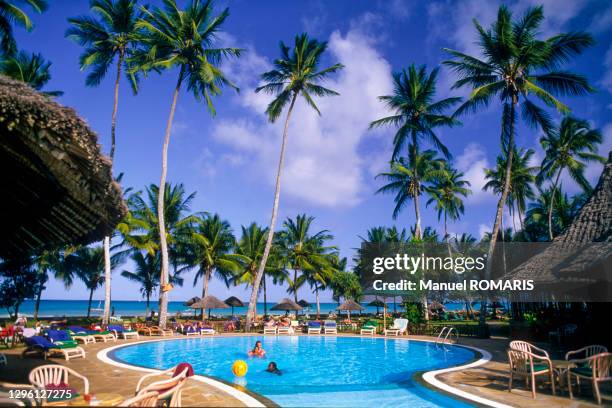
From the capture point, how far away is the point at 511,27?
19.2 meters

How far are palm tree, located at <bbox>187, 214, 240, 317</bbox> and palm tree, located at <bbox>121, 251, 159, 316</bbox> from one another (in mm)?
4384

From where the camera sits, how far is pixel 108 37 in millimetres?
21156

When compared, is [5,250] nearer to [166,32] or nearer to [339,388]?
[339,388]

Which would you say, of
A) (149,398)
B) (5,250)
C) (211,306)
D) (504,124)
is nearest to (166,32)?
(5,250)

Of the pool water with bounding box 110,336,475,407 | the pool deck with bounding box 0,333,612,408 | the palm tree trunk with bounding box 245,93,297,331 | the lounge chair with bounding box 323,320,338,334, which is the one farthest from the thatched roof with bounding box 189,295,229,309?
the pool deck with bounding box 0,333,612,408

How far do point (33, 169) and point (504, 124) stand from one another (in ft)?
72.4

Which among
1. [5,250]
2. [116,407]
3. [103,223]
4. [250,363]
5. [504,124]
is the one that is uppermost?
[504,124]

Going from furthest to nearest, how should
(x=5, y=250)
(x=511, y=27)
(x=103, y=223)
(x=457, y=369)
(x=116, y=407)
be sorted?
(x=511, y=27) < (x=457, y=369) < (x=5, y=250) < (x=103, y=223) < (x=116, y=407)

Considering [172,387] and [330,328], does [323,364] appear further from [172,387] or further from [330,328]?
[172,387]

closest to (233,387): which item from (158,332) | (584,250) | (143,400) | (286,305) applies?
(143,400)

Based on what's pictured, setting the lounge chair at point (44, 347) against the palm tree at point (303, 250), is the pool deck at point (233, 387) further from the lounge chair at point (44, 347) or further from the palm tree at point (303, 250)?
the palm tree at point (303, 250)

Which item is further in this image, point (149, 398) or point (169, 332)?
point (169, 332)

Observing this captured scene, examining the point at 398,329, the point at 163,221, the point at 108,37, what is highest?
the point at 108,37

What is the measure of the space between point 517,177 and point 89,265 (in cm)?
4250
